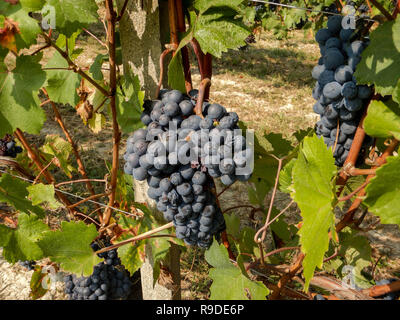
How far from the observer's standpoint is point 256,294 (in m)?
0.90

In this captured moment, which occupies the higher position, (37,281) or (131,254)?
(131,254)

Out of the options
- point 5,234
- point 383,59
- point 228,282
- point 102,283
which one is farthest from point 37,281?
point 383,59

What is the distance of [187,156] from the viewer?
81cm

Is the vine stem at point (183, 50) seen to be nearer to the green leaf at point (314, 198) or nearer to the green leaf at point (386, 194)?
the green leaf at point (314, 198)

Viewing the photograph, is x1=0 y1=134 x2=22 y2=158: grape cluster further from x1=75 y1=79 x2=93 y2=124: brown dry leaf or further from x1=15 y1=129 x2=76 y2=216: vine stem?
x1=75 y1=79 x2=93 y2=124: brown dry leaf

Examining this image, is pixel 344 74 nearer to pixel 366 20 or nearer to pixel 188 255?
pixel 366 20

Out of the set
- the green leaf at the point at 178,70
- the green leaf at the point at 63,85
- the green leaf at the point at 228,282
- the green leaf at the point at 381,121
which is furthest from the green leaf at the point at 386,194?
the green leaf at the point at 63,85

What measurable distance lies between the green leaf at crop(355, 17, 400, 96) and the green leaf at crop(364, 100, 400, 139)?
41mm

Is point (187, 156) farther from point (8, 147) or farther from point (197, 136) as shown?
point (8, 147)

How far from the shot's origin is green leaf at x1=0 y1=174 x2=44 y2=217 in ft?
3.44

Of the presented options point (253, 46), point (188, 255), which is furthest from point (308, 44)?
point (188, 255)

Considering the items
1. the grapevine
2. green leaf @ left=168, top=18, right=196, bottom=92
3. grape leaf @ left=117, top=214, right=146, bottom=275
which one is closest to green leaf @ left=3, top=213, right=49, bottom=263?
the grapevine

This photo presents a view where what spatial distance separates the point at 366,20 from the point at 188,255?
5.88 ft

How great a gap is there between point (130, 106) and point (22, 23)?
315 millimetres
